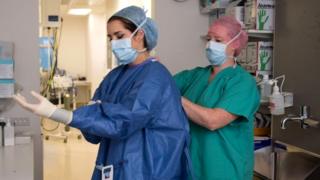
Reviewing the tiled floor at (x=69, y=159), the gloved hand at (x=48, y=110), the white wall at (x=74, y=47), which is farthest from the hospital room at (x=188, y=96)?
the white wall at (x=74, y=47)

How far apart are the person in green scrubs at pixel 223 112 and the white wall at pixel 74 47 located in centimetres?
796

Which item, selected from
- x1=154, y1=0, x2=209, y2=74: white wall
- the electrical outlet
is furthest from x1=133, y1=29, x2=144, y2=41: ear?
the electrical outlet

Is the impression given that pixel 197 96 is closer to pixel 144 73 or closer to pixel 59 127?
pixel 144 73

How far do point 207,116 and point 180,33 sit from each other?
135 cm

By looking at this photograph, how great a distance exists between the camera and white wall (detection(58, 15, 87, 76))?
30.3ft

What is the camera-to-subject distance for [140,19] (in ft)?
4.58

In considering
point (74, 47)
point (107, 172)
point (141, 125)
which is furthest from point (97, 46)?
point (141, 125)

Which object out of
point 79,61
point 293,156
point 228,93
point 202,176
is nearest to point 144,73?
point 228,93

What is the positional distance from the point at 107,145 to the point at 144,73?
12.9 inches

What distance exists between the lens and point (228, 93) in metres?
1.58

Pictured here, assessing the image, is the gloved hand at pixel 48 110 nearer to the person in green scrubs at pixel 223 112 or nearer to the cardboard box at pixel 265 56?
the person in green scrubs at pixel 223 112

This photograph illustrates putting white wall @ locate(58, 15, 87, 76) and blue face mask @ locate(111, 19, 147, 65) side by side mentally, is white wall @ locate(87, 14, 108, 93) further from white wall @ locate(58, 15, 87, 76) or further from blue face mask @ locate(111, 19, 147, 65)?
blue face mask @ locate(111, 19, 147, 65)

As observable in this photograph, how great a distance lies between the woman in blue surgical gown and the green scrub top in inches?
9.2

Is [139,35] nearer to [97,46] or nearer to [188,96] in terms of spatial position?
[188,96]
